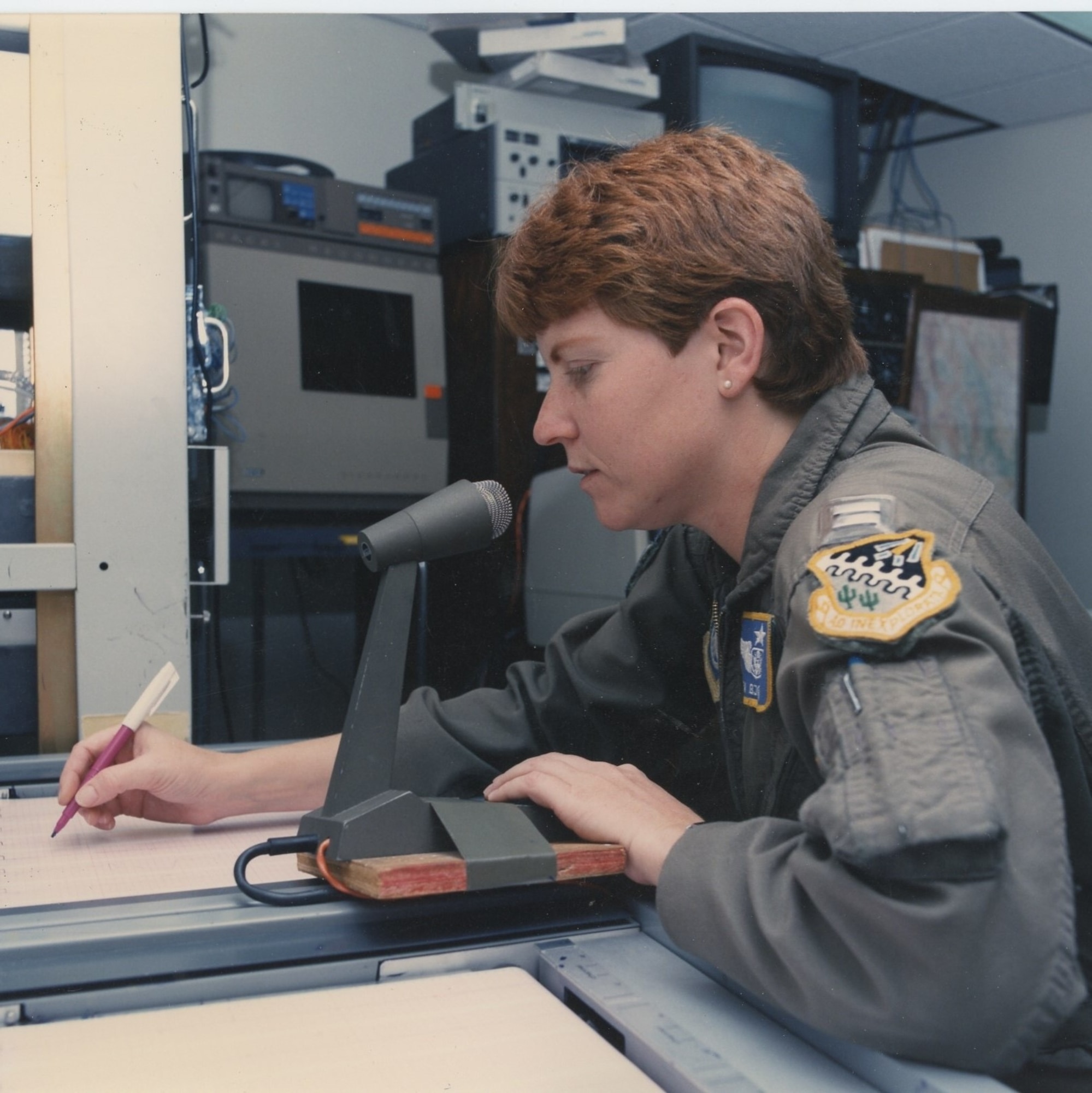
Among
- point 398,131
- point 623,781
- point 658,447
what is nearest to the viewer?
point 623,781

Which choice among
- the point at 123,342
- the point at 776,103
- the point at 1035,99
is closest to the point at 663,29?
the point at 776,103

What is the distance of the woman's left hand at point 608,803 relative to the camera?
0.62 meters

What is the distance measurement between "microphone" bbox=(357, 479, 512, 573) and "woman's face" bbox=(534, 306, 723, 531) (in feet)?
0.61

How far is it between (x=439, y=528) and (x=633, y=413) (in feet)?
0.77

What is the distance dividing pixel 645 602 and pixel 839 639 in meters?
0.48

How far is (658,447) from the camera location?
0.85 m

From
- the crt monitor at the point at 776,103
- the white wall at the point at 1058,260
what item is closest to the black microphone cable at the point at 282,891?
the crt monitor at the point at 776,103

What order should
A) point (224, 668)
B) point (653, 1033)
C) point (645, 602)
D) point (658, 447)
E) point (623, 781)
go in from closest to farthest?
1. point (653, 1033)
2. point (623, 781)
3. point (658, 447)
4. point (645, 602)
5. point (224, 668)

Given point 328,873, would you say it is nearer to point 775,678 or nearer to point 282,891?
point 282,891

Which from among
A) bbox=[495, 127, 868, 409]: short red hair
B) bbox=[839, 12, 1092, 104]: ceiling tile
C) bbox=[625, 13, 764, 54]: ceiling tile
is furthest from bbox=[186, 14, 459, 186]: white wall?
bbox=[495, 127, 868, 409]: short red hair

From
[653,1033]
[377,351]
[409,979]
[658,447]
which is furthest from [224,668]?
[653,1033]

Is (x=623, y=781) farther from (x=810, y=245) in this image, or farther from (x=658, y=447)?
(x=810, y=245)

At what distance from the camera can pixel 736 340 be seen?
835 millimetres

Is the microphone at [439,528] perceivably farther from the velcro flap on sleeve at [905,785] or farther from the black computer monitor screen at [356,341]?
the black computer monitor screen at [356,341]
